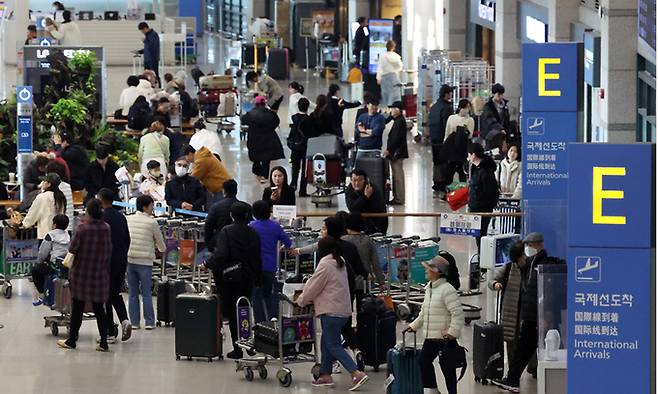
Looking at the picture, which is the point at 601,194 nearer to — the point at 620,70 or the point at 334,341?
the point at 334,341

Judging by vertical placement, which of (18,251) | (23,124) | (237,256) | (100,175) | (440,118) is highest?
(440,118)

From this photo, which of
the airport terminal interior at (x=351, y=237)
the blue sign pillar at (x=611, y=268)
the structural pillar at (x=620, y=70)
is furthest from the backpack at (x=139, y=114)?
the blue sign pillar at (x=611, y=268)

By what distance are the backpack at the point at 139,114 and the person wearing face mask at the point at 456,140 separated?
470 cm

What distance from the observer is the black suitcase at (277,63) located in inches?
1646

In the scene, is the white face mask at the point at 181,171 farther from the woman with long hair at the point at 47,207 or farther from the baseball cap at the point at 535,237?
the baseball cap at the point at 535,237

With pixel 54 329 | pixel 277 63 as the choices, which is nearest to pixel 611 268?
pixel 54 329

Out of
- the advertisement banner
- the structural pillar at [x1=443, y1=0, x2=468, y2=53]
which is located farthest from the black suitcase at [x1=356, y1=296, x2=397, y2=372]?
the advertisement banner

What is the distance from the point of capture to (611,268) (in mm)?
10312

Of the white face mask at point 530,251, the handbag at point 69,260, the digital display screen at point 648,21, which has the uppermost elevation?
the digital display screen at point 648,21

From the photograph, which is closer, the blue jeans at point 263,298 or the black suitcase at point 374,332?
the black suitcase at point 374,332

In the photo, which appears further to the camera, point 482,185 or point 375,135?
point 375,135

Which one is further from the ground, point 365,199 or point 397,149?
point 397,149

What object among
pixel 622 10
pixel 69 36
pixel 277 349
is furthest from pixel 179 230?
pixel 69 36

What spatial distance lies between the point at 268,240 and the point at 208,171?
546cm
